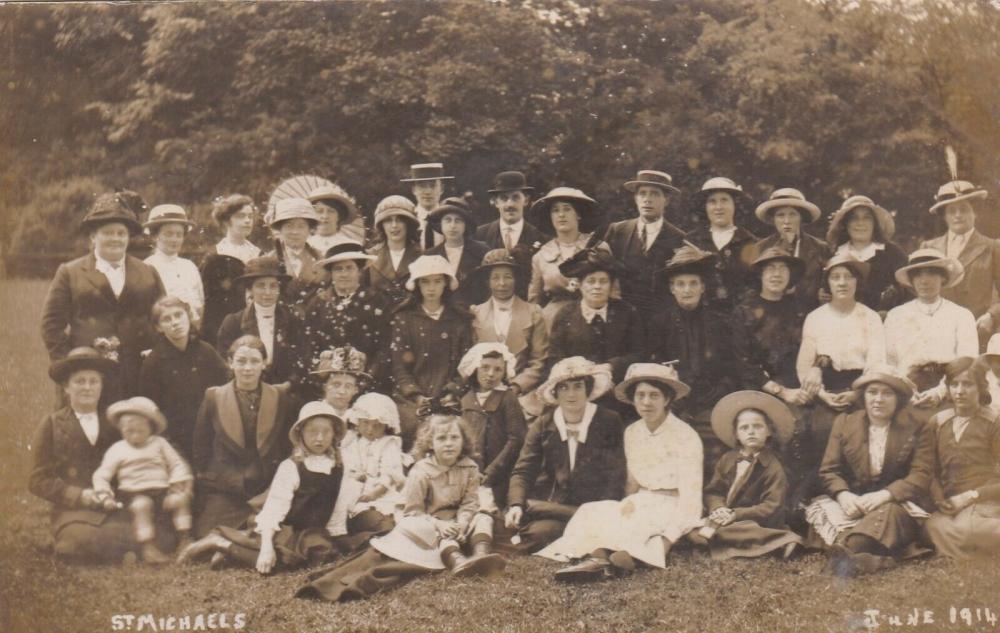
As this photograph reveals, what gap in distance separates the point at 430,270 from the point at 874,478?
280 centimetres

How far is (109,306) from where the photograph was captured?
6648 mm

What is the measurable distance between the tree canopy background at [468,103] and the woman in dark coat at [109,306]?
0.82 feet

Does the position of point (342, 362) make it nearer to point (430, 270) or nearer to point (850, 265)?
point (430, 270)

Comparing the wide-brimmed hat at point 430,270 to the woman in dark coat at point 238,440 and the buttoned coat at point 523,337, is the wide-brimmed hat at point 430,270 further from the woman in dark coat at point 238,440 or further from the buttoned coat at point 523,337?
the woman in dark coat at point 238,440

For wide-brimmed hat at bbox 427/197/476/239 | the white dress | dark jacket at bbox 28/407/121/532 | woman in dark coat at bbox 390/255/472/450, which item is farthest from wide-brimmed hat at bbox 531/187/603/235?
dark jacket at bbox 28/407/121/532

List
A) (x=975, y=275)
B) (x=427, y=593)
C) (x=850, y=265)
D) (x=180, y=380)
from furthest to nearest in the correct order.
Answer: (x=975, y=275) < (x=850, y=265) < (x=180, y=380) < (x=427, y=593)

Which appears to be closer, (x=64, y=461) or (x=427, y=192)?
(x=64, y=461)

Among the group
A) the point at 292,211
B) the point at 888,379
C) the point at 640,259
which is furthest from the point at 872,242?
the point at 292,211

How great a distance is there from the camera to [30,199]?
266 inches

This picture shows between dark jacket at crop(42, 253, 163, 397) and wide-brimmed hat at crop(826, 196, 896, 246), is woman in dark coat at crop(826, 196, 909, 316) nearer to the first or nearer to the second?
wide-brimmed hat at crop(826, 196, 896, 246)

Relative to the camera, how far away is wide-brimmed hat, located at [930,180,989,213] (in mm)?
6961

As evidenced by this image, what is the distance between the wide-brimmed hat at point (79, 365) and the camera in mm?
6602

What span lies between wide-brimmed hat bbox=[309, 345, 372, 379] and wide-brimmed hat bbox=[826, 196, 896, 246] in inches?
110

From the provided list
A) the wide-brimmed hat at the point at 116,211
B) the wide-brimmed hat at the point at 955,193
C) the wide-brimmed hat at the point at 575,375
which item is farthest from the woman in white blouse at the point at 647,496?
the wide-brimmed hat at the point at 116,211
